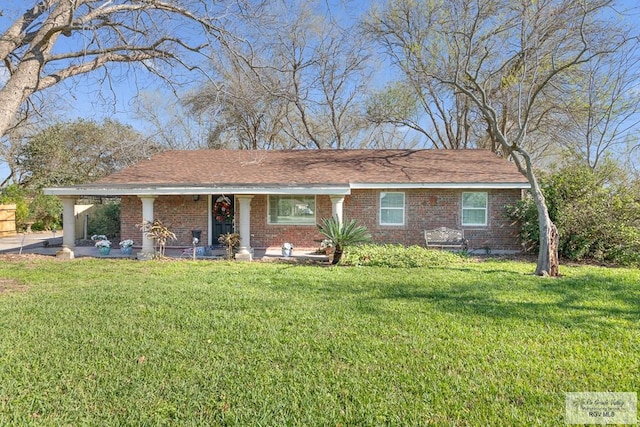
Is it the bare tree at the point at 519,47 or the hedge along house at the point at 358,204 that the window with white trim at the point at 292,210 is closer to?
the hedge along house at the point at 358,204

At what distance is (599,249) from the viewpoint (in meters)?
10.5

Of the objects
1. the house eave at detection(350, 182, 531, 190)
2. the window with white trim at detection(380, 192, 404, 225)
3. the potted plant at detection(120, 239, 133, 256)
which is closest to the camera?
the potted plant at detection(120, 239, 133, 256)

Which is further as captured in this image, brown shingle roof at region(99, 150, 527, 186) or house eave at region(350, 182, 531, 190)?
brown shingle roof at region(99, 150, 527, 186)

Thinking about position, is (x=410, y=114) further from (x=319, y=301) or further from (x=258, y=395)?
(x=258, y=395)

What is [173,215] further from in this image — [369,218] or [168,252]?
[369,218]

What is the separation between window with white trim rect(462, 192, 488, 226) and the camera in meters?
12.7

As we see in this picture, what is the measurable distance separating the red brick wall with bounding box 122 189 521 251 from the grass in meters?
5.60

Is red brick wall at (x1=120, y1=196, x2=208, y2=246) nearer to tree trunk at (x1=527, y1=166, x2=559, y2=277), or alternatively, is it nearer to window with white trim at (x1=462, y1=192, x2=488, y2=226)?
window with white trim at (x1=462, y1=192, x2=488, y2=226)

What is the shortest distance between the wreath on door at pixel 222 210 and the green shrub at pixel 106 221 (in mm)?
5509

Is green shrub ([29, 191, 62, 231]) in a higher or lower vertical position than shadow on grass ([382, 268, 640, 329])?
higher

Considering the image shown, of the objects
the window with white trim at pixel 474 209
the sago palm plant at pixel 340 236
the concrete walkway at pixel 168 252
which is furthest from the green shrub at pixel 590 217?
the concrete walkway at pixel 168 252

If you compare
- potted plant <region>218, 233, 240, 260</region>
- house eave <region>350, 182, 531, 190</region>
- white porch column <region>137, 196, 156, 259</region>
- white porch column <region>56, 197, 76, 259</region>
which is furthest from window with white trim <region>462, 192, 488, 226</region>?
white porch column <region>56, 197, 76, 259</region>

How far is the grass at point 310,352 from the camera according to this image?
2.86 metres

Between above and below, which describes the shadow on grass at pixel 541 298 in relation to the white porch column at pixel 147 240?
below
